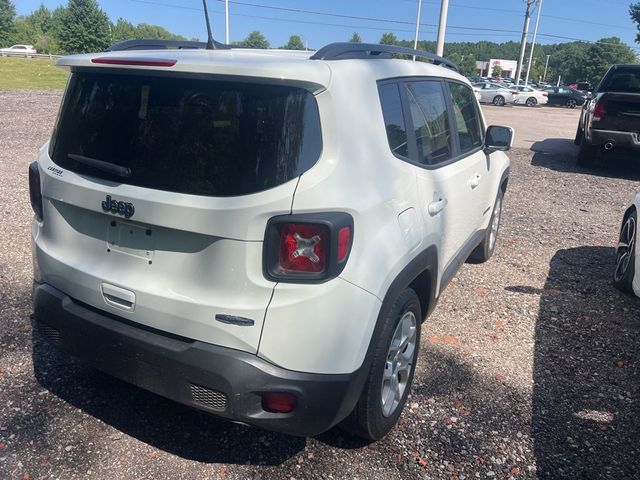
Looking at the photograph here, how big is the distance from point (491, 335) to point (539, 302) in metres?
0.84

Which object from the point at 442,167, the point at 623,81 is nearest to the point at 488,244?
the point at 442,167

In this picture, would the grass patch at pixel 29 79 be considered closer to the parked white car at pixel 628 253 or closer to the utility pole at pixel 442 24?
the utility pole at pixel 442 24

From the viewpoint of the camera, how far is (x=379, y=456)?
2656mm

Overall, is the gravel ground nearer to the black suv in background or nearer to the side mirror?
the side mirror

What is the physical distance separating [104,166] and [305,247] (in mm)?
951

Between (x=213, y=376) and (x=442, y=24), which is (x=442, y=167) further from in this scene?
(x=442, y=24)

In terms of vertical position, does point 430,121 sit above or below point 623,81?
below

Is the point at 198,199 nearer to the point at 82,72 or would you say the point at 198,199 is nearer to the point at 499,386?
the point at 82,72

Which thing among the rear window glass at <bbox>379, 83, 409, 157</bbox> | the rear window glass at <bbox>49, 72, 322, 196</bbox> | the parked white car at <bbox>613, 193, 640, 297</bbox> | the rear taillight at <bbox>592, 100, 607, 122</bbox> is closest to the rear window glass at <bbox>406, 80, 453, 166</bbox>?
the rear window glass at <bbox>379, 83, 409, 157</bbox>

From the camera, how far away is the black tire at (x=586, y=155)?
10.6 metres

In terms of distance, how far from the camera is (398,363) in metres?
2.79

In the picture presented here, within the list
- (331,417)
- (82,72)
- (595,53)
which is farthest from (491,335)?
(595,53)

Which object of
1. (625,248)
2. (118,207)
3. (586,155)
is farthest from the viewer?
(586,155)

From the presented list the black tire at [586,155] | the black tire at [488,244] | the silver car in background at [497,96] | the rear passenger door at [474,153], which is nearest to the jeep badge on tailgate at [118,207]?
the rear passenger door at [474,153]
